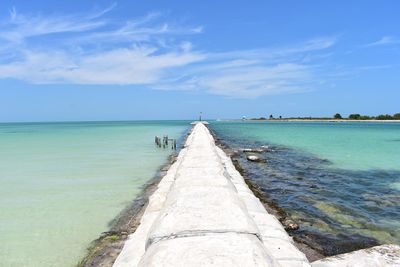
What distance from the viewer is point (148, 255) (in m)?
2.96

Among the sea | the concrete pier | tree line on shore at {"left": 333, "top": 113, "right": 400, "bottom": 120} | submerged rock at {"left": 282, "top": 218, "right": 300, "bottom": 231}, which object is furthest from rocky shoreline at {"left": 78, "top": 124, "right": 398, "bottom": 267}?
tree line on shore at {"left": 333, "top": 113, "right": 400, "bottom": 120}

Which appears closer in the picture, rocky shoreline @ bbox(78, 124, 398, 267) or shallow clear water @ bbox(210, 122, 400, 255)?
rocky shoreline @ bbox(78, 124, 398, 267)

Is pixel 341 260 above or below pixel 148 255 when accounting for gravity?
below

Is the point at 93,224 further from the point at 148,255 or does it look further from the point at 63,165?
the point at 63,165

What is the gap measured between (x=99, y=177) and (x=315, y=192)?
657 cm

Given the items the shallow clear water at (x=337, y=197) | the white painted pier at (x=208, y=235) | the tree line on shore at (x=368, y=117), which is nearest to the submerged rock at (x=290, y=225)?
the shallow clear water at (x=337, y=197)

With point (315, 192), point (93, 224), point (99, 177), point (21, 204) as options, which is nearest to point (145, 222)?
point (93, 224)

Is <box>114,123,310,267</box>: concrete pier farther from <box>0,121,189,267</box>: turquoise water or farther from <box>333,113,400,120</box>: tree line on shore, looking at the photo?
<box>333,113,400,120</box>: tree line on shore

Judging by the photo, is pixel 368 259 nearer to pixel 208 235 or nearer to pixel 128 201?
pixel 208 235

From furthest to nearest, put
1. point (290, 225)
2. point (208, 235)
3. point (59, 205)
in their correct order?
1. point (59, 205)
2. point (290, 225)
3. point (208, 235)

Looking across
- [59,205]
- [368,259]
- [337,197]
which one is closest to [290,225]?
[368,259]

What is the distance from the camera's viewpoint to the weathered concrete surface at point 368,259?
3.47m

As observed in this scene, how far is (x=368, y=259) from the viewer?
3.55m

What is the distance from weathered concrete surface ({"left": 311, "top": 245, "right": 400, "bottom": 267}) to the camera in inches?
137
